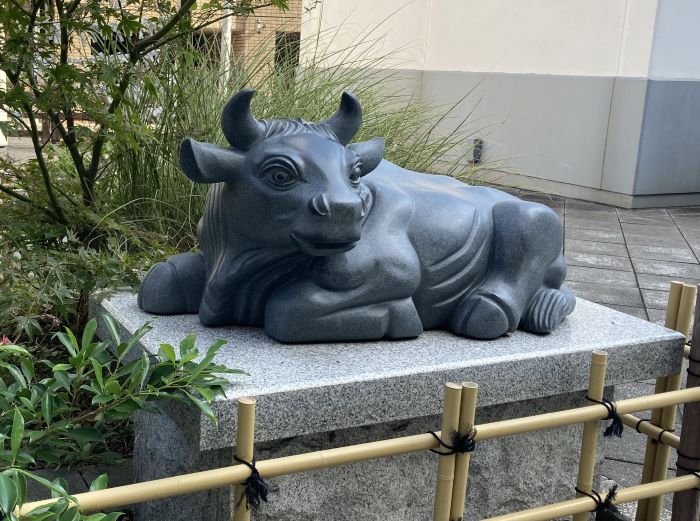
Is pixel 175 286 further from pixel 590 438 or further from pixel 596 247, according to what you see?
pixel 596 247

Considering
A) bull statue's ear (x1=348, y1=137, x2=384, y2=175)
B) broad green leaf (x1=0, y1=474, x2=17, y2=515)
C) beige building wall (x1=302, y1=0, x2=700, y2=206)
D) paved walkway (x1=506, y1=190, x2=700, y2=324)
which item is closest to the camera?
broad green leaf (x1=0, y1=474, x2=17, y2=515)

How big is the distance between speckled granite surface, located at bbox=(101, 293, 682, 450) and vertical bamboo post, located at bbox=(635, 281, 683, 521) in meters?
0.14

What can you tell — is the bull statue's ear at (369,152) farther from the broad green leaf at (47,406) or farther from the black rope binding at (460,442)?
the broad green leaf at (47,406)

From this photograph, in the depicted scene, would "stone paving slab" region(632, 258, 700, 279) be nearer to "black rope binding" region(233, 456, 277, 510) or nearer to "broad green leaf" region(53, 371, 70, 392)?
"black rope binding" region(233, 456, 277, 510)

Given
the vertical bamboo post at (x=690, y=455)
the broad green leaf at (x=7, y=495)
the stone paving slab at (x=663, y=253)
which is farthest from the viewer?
the stone paving slab at (x=663, y=253)

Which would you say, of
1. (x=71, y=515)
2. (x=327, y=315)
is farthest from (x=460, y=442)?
(x=71, y=515)

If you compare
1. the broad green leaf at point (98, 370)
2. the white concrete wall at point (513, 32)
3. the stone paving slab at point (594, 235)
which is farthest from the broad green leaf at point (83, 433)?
the white concrete wall at point (513, 32)

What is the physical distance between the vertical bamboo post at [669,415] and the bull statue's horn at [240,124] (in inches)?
64.7

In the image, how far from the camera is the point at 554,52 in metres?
11.0

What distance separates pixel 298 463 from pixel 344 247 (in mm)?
773

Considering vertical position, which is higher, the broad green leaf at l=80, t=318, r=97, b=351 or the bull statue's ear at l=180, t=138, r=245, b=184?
the bull statue's ear at l=180, t=138, r=245, b=184

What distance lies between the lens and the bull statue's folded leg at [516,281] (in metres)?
2.80

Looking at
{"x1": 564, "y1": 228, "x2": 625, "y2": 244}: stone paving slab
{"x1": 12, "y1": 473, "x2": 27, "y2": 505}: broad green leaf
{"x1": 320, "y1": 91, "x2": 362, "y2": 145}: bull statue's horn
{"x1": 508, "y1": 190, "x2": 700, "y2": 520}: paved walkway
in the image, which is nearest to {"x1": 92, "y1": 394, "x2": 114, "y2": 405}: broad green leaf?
{"x1": 12, "y1": 473, "x2": 27, "y2": 505}: broad green leaf

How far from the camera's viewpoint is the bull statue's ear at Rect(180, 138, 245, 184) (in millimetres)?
2408
